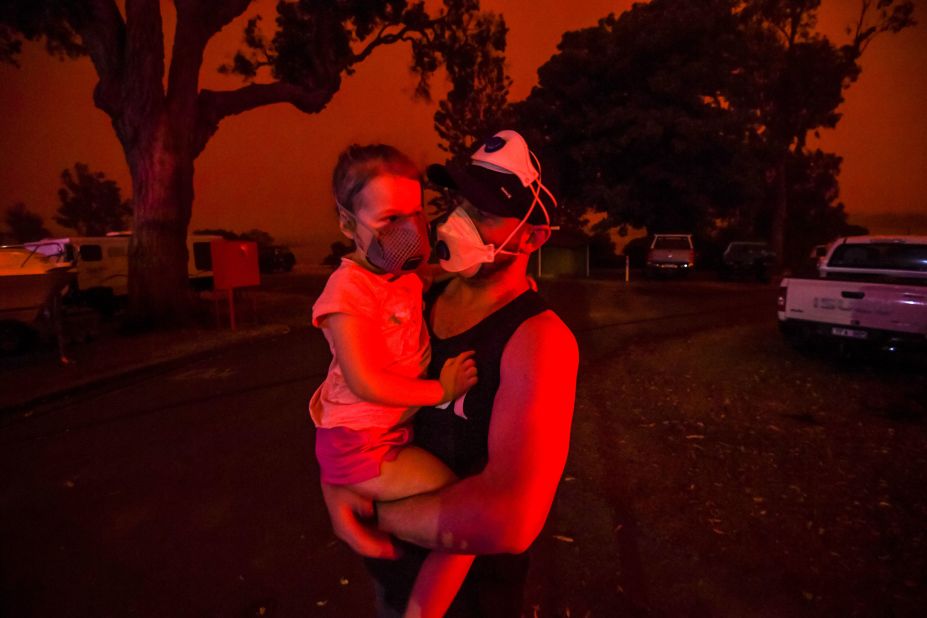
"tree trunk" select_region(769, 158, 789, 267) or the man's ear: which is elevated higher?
"tree trunk" select_region(769, 158, 789, 267)

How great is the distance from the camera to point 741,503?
12.8 ft

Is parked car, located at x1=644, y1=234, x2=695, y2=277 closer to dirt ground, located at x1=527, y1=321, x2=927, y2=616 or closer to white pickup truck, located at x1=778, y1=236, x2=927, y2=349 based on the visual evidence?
white pickup truck, located at x1=778, y1=236, x2=927, y2=349

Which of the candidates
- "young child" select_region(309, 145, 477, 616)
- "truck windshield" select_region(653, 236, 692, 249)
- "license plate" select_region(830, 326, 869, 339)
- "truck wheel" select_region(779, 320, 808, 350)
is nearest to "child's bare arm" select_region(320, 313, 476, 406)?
"young child" select_region(309, 145, 477, 616)

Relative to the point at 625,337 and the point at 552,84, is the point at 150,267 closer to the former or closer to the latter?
the point at 625,337

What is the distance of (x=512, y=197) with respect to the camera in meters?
1.38

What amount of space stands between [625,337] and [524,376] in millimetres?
10148

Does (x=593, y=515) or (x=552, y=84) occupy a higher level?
(x=552, y=84)

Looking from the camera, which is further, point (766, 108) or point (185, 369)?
point (766, 108)

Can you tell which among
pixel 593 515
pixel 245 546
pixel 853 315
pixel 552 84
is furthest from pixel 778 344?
pixel 552 84

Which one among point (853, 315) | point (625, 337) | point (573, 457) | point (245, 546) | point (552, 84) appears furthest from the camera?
point (552, 84)

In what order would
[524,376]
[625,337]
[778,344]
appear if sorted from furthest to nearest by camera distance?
[625,337]
[778,344]
[524,376]

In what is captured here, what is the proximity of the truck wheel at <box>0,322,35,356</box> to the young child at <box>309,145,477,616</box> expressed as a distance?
1149cm

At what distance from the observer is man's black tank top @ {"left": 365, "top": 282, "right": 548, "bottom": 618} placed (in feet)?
4.35

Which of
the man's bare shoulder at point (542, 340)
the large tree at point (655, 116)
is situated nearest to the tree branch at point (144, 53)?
the man's bare shoulder at point (542, 340)
